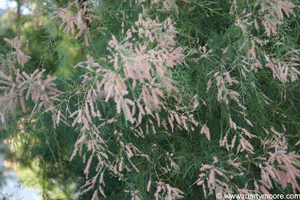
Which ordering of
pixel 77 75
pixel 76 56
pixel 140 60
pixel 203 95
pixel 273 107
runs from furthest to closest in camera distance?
pixel 76 56 < pixel 77 75 < pixel 273 107 < pixel 203 95 < pixel 140 60

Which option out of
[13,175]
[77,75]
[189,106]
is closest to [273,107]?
[189,106]

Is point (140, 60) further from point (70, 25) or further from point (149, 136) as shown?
point (149, 136)

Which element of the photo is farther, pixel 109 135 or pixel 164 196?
pixel 109 135

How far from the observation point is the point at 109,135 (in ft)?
5.08

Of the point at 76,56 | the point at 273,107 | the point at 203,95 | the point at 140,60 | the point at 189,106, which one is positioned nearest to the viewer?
the point at 140,60

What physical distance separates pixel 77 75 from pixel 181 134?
28.6 inches

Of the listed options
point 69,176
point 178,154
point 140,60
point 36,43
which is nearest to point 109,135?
point 178,154

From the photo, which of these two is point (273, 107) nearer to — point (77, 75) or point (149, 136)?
point (149, 136)

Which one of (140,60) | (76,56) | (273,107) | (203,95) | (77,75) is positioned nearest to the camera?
(140,60)

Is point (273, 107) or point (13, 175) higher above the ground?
point (273, 107)

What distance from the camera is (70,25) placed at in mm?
1323

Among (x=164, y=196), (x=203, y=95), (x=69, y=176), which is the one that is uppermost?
(x=203, y=95)

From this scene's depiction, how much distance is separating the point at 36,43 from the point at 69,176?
1.23 metres

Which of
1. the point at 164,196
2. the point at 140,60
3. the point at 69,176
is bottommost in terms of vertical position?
the point at 69,176
